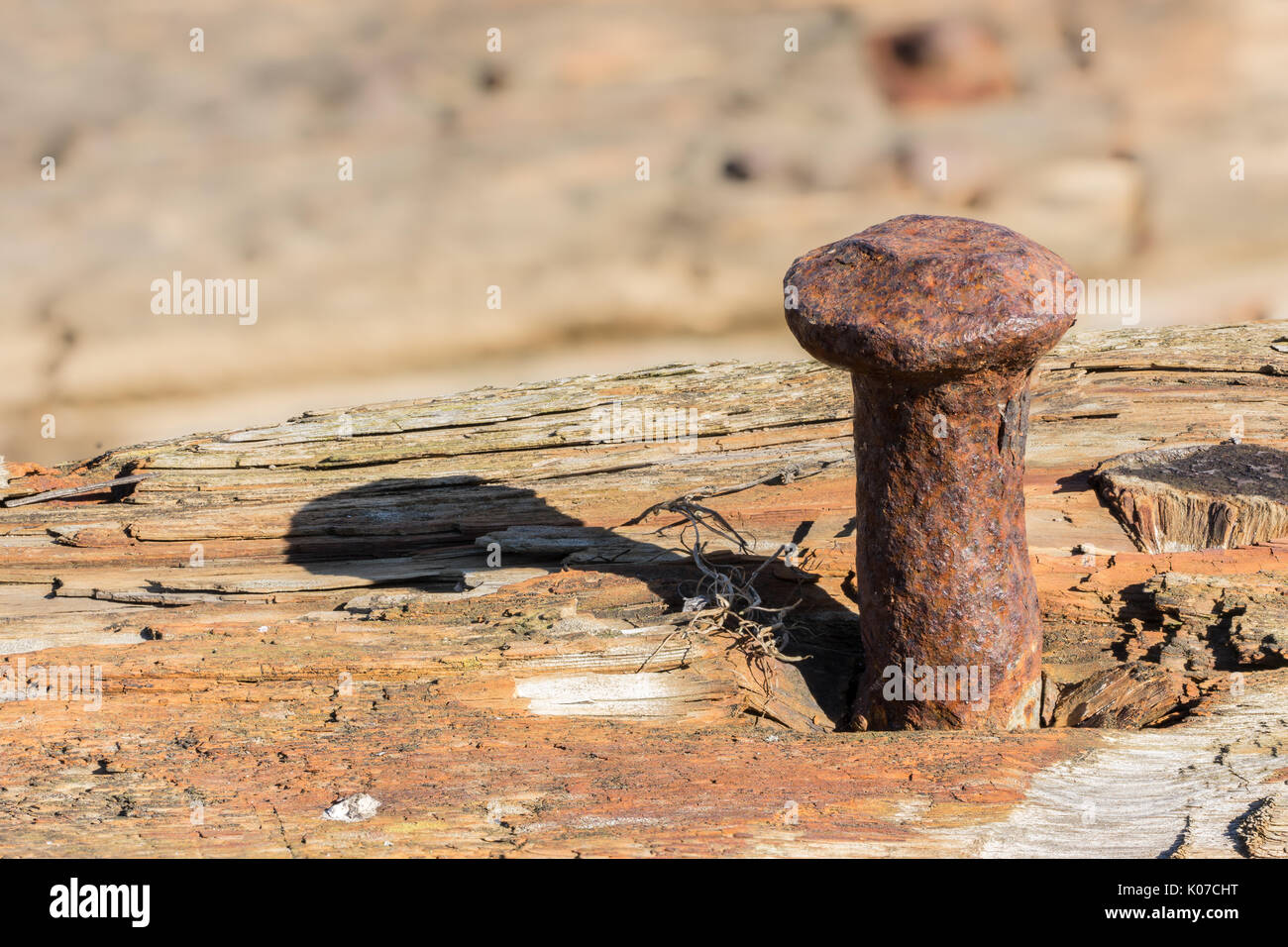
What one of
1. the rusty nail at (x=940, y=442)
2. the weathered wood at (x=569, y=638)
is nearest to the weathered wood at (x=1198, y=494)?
the weathered wood at (x=569, y=638)

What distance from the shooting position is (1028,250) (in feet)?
9.57

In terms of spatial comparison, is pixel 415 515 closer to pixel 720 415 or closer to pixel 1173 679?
pixel 720 415

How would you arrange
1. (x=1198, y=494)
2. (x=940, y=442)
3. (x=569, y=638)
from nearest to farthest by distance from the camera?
(x=940, y=442) < (x=569, y=638) < (x=1198, y=494)

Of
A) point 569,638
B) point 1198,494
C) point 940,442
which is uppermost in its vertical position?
point 940,442

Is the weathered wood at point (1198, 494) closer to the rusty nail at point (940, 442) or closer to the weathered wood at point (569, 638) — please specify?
the weathered wood at point (569, 638)

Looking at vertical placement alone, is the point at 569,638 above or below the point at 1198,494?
below

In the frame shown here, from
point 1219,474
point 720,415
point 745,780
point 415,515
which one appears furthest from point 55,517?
point 1219,474

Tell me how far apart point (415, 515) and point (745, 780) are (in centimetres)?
216

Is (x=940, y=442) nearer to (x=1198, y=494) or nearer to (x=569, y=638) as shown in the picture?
(x=569, y=638)

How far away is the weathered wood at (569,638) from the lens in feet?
8.06

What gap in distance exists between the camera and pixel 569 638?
3.28 m

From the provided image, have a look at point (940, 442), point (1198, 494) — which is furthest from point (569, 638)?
point (1198, 494)

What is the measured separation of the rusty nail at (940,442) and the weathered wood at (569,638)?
0.96 ft

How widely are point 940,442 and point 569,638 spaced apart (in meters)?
1.24
